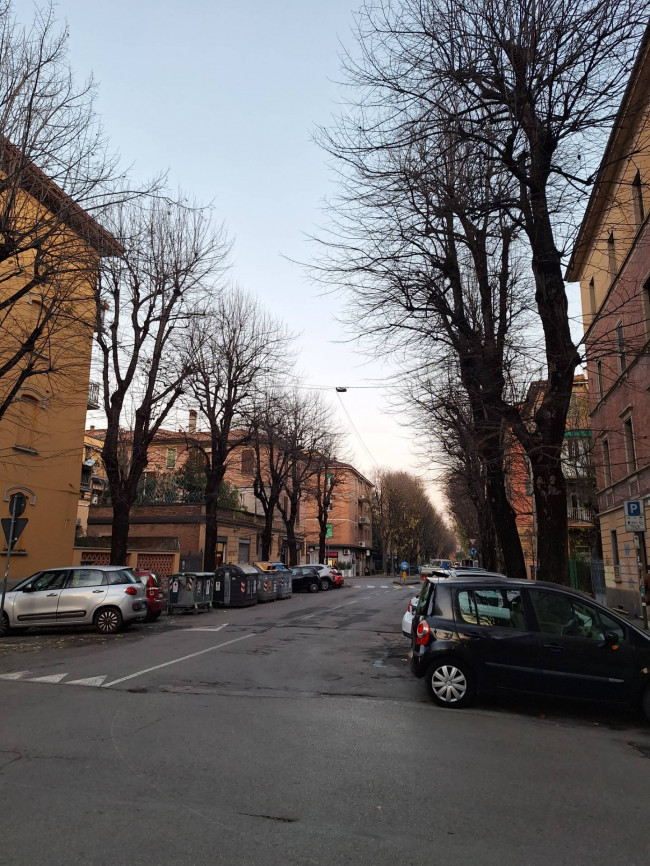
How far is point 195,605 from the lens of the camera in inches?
793

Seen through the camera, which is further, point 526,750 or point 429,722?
point 429,722

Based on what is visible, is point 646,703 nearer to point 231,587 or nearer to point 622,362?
point 622,362

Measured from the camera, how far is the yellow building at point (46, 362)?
37.6ft

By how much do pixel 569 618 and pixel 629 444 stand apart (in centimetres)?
1550

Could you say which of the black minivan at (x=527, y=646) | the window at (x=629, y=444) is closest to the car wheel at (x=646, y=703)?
the black minivan at (x=527, y=646)

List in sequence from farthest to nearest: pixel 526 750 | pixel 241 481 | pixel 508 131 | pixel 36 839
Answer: pixel 241 481 < pixel 508 131 < pixel 526 750 < pixel 36 839

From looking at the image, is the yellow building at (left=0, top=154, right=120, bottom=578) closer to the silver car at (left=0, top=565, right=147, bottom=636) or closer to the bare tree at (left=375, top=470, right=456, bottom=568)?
the silver car at (left=0, top=565, right=147, bottom=636)

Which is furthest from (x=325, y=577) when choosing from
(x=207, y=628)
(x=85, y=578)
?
(x=85, y=578)

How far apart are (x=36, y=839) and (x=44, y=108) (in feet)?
36.4

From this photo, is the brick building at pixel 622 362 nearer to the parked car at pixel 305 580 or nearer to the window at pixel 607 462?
the window at pixel 607 462

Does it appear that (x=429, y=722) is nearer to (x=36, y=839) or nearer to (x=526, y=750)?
(x=526, y=750)

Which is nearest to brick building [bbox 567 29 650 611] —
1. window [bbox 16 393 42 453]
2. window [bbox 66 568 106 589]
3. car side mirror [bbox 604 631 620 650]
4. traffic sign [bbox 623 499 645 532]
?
traffic sign [bbox 623 499 645 532]

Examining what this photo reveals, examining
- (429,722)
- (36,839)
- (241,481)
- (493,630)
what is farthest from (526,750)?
(241,481)

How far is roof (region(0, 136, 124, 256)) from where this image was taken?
10.5 metres
